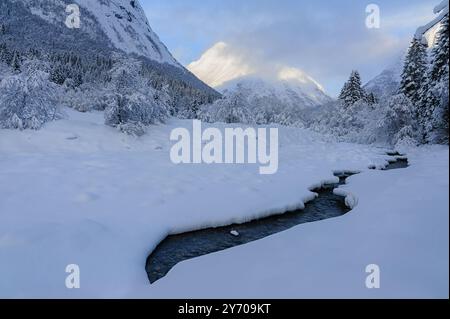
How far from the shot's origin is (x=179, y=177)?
43.7 ft

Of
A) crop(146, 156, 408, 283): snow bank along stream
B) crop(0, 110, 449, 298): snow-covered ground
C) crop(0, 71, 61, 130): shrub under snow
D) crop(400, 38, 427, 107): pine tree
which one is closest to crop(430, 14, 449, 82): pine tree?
crop(0, 110, 449, 298): snow-covered ground

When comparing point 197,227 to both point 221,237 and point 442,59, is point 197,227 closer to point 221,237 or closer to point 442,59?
point 221,237

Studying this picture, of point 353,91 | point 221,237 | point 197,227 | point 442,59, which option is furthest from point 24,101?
point 353,91

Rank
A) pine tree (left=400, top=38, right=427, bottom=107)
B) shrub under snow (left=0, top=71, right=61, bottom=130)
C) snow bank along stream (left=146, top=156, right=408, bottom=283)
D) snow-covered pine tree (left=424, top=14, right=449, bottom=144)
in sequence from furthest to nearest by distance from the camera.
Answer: pine tree (left=400, top=38, right=427, bottom=107) < shrub under snow (left=0, top=71, right=61, bottom=130) < snow bank along stream (left=146, top=156, right=408, bottom=283) < snow-covered pine tree (left=424, top=14, right=449, bottom=144)

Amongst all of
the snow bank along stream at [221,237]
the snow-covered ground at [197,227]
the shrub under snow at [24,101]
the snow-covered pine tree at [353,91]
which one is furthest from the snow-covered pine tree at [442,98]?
the snow-covered pine tree at [353,91]

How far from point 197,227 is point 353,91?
43.9m

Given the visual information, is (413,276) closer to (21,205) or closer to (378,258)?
(378,258)

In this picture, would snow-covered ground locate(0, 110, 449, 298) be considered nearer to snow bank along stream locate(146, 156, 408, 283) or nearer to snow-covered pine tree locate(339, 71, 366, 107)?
snow bank along stream locate(146, 156, 408, 283)

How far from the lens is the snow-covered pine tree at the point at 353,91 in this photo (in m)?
47.2

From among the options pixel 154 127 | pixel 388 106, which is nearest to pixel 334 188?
pixel 154 127

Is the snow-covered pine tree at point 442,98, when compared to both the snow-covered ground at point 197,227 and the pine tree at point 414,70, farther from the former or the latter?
the pine tree at point 414,70

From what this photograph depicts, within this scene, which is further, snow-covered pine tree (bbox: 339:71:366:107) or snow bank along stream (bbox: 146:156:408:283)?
snow-covered pine tree (bbox: 339:71:366:107)

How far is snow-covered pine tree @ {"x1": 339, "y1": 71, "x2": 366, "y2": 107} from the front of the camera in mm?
47156

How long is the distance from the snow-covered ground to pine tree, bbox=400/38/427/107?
20107mm
